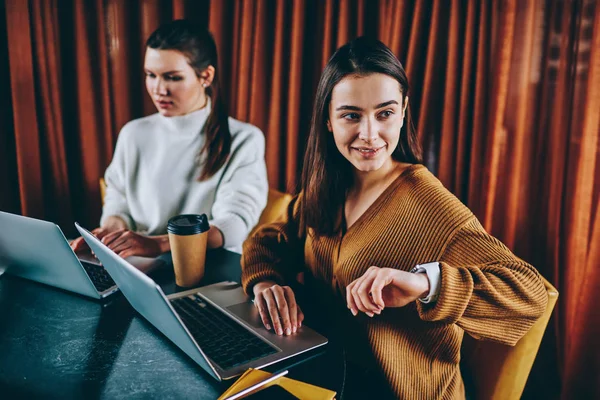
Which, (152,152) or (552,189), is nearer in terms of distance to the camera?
(552,189)

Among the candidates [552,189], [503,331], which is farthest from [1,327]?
[552,189]

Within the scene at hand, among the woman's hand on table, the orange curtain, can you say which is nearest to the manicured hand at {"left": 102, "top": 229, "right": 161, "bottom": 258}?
the woman's hand on table

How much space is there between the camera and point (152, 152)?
1921 millimetres

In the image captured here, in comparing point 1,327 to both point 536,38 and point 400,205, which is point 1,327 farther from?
point 536,38

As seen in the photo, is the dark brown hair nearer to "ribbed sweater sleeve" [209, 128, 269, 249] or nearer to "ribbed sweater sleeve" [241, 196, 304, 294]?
"ribbed sweater sleeve" [209, 128, 269, 249]

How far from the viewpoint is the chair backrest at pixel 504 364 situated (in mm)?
1011

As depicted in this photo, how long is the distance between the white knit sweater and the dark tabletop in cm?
75

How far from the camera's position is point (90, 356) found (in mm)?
854

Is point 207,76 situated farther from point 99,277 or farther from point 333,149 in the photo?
point 99,277

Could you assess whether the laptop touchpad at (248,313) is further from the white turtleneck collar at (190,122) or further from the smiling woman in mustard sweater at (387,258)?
the white turtleneck collar at (190,122)

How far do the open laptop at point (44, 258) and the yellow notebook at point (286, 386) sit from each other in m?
0.46

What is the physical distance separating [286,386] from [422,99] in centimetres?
141

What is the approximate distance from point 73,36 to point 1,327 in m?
1.87

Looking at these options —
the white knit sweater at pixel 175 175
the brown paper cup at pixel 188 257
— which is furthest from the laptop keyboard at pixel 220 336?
the white knit sweater at pixel 175 175
